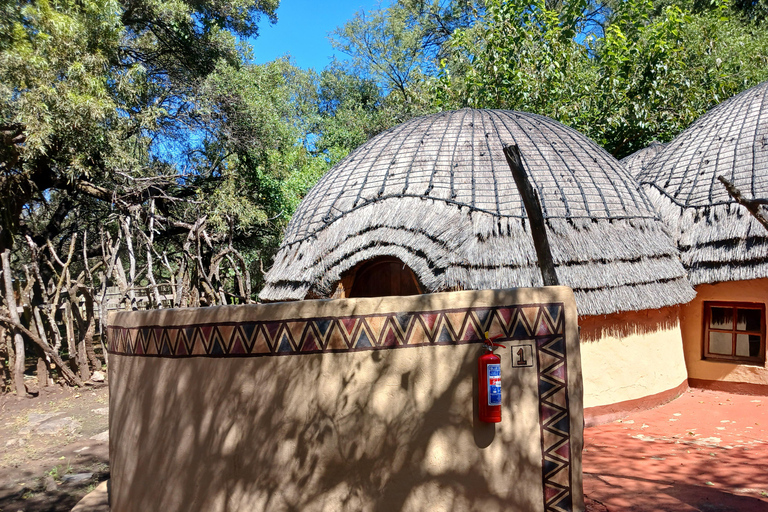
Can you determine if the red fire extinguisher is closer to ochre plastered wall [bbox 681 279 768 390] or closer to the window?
ochre plastered wall [bbox 681 279 768 390]

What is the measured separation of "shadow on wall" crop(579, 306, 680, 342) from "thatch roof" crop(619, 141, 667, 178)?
3.85 metres

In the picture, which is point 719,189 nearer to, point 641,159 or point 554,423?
point 641,159

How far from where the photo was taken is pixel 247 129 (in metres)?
13.8

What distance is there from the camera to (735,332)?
8.69 meters

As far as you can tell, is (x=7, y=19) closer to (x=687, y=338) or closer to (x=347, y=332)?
(x=347, y=332)

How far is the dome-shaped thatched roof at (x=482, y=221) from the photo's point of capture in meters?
7.08

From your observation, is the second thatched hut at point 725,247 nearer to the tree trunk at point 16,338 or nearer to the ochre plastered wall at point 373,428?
the ochre plastered wall at point 373,428

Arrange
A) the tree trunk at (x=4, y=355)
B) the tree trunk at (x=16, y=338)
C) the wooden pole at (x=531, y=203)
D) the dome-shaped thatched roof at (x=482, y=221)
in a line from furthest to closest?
the tree trunk at (x=4, y=355) → the tree trunk at (x=16, y=338) → the dome-shaped thatched roof at (x=482, y=221) → the wooden pole at (x=531, y=203)

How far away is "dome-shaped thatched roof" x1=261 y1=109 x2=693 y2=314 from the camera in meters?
7.08

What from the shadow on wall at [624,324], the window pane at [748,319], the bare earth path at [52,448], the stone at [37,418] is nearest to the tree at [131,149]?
the bare earth path at [52,448]

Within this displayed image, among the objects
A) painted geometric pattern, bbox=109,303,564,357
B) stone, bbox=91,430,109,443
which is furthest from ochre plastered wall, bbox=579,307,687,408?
stone, bbox=91,430,109,443

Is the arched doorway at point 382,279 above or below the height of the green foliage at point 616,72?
below

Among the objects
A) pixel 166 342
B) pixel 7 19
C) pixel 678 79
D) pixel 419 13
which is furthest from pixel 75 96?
pixel 419 13

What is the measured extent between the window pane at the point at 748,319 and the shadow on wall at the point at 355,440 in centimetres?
676
